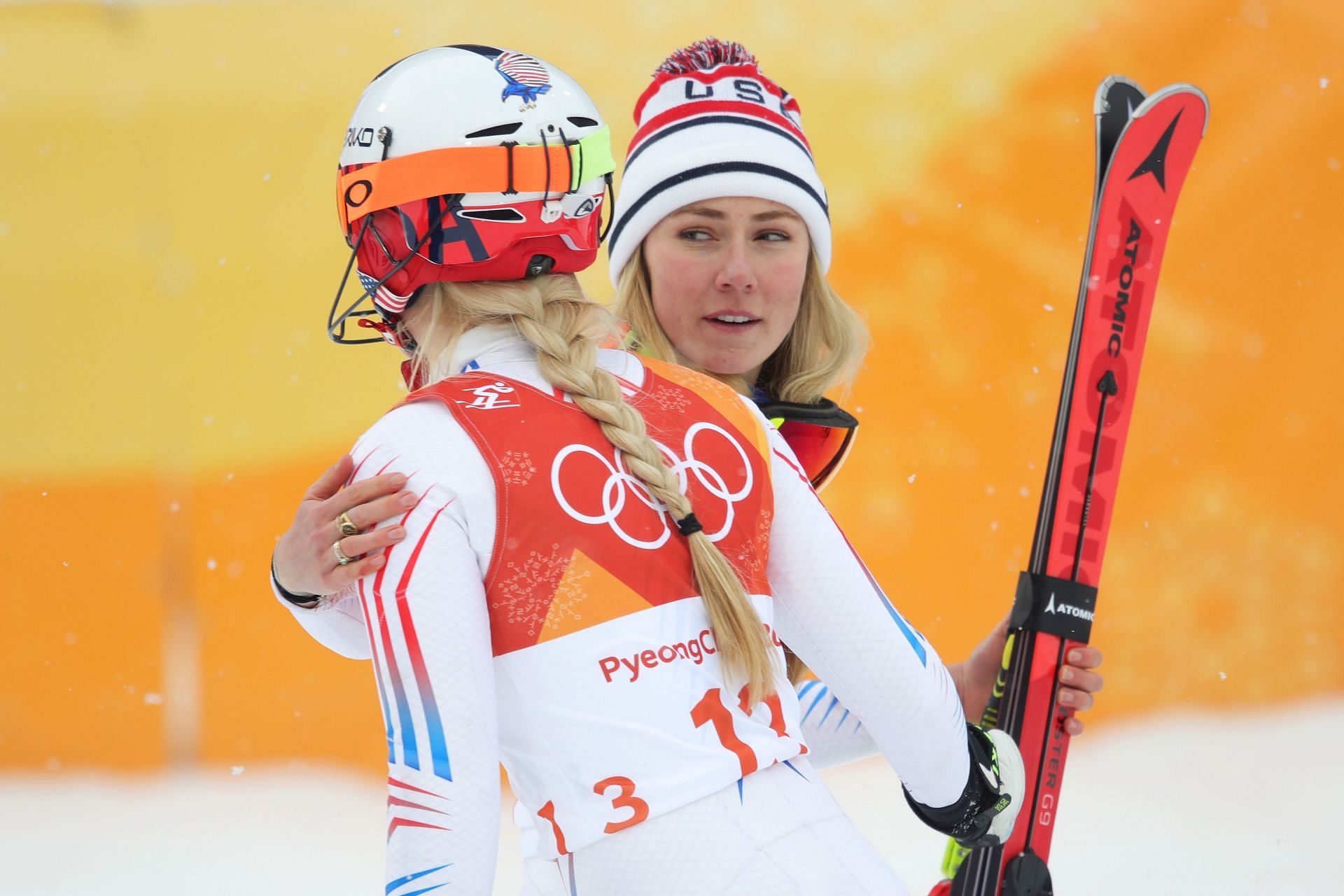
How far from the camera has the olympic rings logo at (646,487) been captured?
104cm

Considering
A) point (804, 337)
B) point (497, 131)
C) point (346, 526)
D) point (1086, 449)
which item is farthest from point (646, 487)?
point (1086, 449)

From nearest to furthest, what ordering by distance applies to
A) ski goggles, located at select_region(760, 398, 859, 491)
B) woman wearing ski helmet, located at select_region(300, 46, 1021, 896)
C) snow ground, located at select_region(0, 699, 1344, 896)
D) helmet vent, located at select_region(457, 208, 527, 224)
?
woman wearing ski helmet, located at select_region(300, 46, 1021, 896) < helmet vent, located at select_region(457, 208, 527, 224) < ski goggles, located at select_region(760, 398, 859, 491) < snow ground, located at select_region(0, 699, 1344, 896)

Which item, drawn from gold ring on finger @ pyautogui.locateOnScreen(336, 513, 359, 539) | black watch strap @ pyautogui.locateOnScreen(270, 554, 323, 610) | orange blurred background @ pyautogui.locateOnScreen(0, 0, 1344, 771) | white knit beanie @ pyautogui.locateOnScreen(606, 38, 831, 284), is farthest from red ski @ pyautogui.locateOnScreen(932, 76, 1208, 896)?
orange blurred background @ pyautogui.locateOnScreen(0, 0, 1344, 771)

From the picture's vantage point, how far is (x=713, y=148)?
1.97 m

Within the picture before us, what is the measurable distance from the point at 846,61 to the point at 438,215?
3.55m

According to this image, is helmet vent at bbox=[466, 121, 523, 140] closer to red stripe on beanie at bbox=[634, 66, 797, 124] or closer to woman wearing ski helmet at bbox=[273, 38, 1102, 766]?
woman wearing ski helmet at bbox=[273, 38, 1102, 766]

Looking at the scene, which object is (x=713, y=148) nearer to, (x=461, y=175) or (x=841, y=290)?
(x=461, y=175)

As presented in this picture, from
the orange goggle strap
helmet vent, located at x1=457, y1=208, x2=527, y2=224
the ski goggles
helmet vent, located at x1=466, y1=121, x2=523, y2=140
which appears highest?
the ski goggles

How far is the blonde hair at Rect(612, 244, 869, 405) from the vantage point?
203 cm

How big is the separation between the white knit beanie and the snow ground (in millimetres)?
2382

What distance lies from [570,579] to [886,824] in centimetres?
325

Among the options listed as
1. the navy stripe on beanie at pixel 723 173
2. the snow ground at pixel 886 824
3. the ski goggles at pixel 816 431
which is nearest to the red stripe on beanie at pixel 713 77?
the navy stripe on beanie at pixel 723 173

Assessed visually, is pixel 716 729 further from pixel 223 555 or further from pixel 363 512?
pixel 223 555

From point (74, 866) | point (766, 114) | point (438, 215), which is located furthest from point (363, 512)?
point (74, 866)
